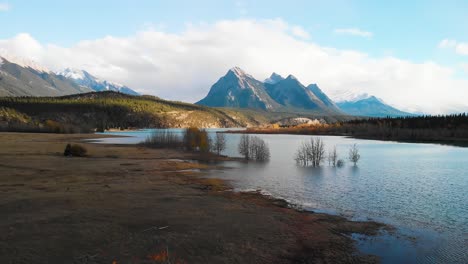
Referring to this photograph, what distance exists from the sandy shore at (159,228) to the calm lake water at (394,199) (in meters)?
2.05

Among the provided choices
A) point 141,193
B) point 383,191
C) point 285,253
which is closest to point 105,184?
point 141,193

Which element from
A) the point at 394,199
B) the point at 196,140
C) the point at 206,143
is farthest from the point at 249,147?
the point at 394,199

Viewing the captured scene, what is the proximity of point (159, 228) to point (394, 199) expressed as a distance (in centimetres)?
2194

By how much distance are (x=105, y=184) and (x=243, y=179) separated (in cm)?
1676

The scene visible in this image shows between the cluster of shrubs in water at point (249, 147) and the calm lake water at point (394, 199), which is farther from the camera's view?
the cluster of shrubs in water at point (249, 147)

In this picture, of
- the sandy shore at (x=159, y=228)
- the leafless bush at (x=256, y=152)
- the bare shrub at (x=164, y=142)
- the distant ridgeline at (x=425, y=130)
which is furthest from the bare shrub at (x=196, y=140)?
the distant ridgeline at (x=425, y=130)

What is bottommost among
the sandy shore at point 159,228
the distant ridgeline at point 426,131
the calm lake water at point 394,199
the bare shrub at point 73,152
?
the calm lake water at point 394,199

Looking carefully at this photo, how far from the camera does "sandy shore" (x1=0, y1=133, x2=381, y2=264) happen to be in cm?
1477

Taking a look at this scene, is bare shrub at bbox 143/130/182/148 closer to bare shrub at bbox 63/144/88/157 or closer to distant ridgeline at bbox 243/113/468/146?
bare shrub at bbox 63/144/88/157

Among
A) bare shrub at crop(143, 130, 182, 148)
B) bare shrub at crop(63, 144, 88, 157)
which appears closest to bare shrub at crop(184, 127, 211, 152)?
bare shrub at crop(143, 130, 182, 148)

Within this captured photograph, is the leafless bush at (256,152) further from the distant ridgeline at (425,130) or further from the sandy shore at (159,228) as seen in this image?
the distant ridgeline at (425,130)

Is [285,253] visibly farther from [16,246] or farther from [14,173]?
[14,173]

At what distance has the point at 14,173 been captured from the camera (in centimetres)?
3850

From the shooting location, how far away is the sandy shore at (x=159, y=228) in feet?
48.4
